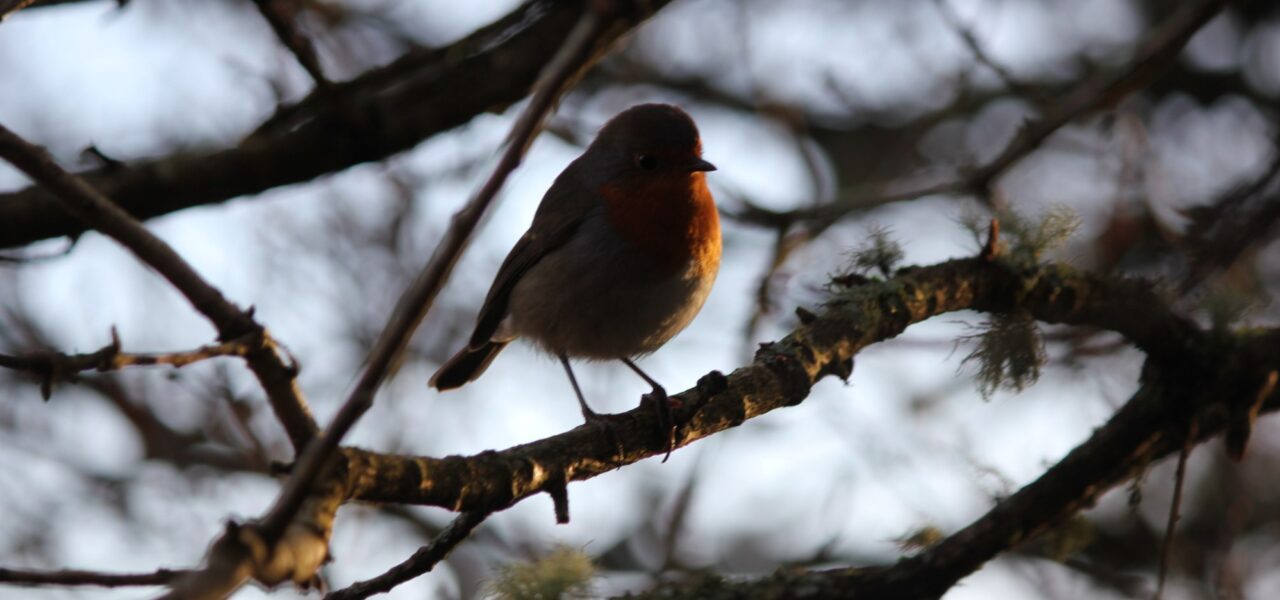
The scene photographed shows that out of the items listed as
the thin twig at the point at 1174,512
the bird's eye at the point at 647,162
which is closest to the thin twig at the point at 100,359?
the thin twig at the point at 1174,512

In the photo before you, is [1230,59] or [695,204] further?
[1230,59]

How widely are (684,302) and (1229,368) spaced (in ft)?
6.79

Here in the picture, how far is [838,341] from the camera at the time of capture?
368 cm

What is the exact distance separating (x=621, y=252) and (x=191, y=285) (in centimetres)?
272

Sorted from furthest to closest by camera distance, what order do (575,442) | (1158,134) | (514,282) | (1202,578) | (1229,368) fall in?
(1158,134)
(1202,578)
(514,282)
(1229,368)
(575,442)

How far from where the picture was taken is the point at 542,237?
5141mm

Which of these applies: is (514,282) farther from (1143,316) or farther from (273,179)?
(1143,316)

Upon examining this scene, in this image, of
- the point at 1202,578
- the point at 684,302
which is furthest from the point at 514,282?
the point at 1202,578

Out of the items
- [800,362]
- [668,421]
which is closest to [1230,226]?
[800,362]

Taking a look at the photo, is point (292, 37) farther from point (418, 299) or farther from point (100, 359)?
point (418, 299)

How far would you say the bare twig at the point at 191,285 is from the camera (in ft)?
6.81

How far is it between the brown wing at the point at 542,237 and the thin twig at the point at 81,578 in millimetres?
3244

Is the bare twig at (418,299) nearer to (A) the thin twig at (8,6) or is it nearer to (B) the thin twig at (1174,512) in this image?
(A) the thin twig at (8,6)

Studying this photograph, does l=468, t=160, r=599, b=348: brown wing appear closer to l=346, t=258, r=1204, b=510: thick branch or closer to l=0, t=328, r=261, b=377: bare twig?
l=346, t=258, r=1204, b=510: thick branch
